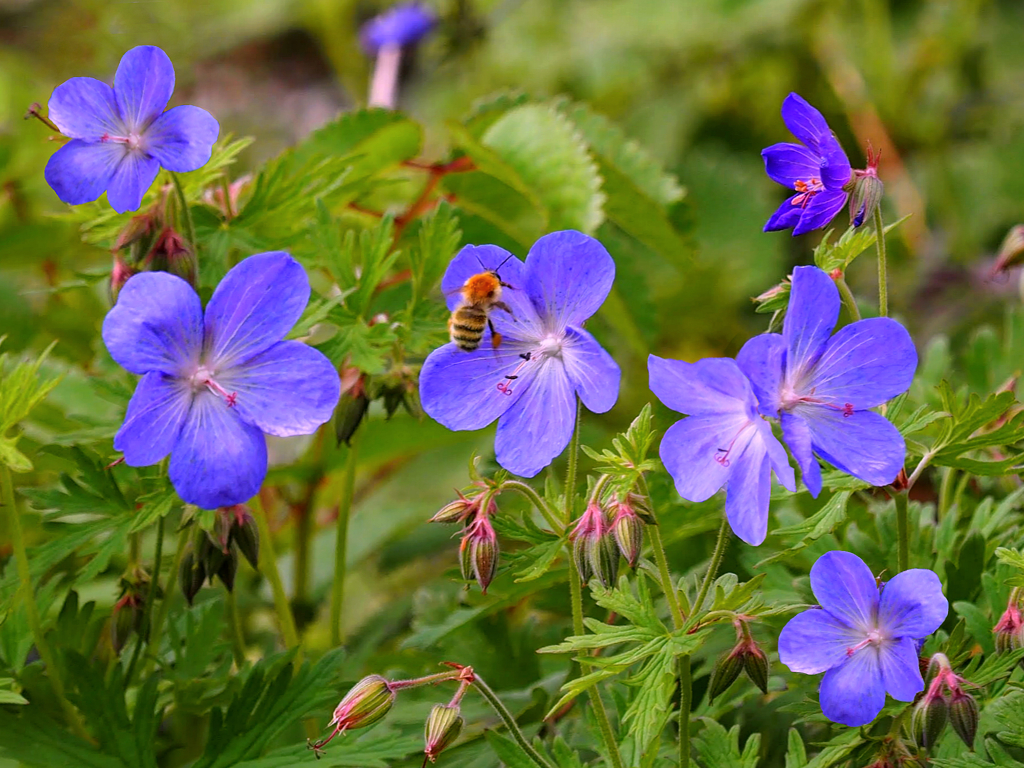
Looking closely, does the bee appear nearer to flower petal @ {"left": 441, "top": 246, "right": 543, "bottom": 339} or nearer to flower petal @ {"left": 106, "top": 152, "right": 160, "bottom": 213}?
flower petal @ {"left": 441, "top": 246, "right": 543, "bottom": 339}

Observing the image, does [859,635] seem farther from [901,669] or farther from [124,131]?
[124,131]

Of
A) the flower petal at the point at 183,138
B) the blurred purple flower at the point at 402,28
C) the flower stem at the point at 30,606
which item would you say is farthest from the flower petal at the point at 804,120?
the blurred purple flower at the point at 402,28

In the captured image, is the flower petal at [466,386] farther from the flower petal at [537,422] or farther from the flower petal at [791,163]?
the flower petal at [791,163]

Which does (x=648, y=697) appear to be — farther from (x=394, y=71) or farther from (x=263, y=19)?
(x=263, y=19)

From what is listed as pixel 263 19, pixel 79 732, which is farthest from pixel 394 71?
pixel 79 732

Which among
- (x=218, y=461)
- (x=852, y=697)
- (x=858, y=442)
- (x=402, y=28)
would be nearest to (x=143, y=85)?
(x=218, y=461)

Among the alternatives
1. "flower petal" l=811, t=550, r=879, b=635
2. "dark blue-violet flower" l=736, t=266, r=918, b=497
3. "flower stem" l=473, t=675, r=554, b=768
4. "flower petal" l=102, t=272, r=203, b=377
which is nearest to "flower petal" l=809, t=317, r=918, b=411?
"dark blue-violet flower" l=736, t=266, r=918, b=497

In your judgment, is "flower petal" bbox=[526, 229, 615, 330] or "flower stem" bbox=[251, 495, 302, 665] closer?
"flower petal" bbox=[526, 229, 615, 330]
